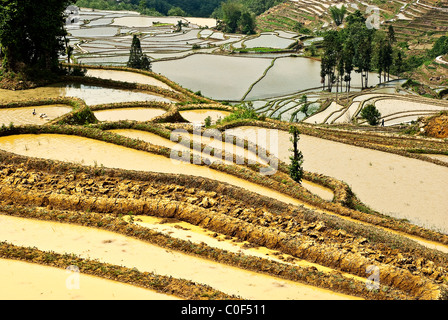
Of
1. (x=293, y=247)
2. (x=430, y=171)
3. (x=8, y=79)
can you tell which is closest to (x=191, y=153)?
(x=293, y=247)

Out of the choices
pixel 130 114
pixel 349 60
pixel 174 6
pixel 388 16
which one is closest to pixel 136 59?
pixel 130 114

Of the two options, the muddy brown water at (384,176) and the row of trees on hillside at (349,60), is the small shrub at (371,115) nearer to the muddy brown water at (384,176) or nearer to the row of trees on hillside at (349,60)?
the row of trees on hillside at (349,60)

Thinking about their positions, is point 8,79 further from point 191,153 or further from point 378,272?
point 378,272

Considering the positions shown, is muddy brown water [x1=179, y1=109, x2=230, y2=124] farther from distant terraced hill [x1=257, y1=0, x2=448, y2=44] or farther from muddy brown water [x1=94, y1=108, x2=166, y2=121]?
distant terraced hill [x1=257, y1=0, x2=448, y2=44]

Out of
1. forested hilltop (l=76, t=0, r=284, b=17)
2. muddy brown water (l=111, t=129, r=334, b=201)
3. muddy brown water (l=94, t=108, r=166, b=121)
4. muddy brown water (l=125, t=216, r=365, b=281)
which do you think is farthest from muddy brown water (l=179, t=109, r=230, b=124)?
forested hilltop (l=76, t=0, r=284, b=17)

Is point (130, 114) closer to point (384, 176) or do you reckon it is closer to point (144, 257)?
point (384, 176)

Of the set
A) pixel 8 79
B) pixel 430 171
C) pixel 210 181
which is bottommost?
pixel 430 171
